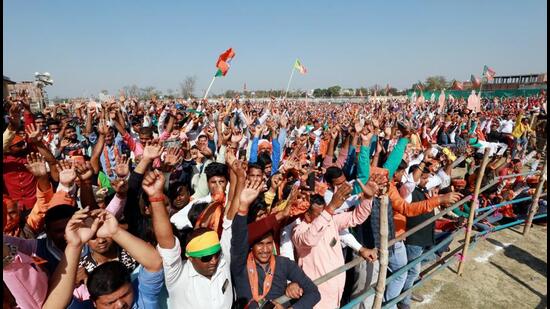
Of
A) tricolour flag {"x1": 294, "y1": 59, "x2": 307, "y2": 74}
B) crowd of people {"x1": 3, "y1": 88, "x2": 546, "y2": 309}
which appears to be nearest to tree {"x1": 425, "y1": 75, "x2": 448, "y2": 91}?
tricolour flag {"x1": 294, "y1": 59, "x2": 307, "y2": 74}

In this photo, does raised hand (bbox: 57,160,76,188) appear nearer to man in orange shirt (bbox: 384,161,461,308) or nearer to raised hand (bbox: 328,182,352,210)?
raised hand (bbox: 328,182,352,210)

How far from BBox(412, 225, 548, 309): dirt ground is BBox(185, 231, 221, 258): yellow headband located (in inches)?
133

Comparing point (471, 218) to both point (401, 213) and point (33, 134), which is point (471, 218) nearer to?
point (401, 213)

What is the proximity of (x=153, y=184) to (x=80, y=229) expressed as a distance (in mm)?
437

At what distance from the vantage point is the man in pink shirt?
257cm

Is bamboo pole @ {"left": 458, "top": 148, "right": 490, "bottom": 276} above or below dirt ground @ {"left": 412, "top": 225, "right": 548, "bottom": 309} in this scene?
above

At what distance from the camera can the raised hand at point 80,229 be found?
1.58 metres

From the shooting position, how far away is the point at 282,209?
2.83 meters

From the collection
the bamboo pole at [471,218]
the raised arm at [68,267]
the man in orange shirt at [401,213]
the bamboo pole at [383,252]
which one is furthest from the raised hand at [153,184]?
the bamboo pole at [471,218]

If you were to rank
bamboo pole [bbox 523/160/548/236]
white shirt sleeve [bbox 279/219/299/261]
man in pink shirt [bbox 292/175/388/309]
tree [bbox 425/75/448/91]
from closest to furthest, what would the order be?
man in pink shirt [bbox 292/175/388/309] < white shirt sleeve [bbox 279/219/299/261] < bamboo pole [bbox 523/160/548/236] < tree [bbox 425/75/448/91]

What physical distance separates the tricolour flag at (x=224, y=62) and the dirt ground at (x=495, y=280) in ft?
30.4

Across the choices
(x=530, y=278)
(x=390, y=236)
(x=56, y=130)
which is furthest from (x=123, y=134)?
(x=530, y=278)

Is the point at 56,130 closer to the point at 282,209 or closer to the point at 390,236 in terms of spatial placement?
the point at 282,209

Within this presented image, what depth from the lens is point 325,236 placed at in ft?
9.28
